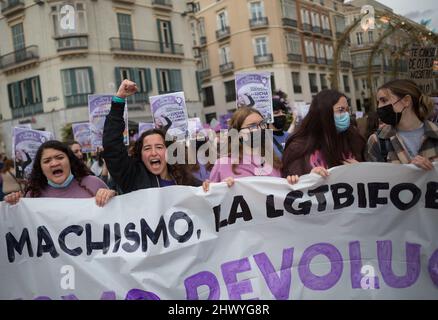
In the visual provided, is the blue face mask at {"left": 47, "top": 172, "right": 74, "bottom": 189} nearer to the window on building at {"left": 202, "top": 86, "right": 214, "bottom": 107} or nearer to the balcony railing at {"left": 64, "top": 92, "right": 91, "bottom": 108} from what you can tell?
the balcony railing at {"left": 64, "top": 92, "right": 91, "bottom": 108}

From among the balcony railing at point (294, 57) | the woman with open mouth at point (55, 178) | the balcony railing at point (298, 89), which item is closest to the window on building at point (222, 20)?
the balcony railing at point (294, 57)

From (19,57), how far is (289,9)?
23.1 m

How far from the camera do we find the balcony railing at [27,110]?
87.9ft

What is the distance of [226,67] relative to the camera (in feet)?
128

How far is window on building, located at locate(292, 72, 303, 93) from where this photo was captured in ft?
129

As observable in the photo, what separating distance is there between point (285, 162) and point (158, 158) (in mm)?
986

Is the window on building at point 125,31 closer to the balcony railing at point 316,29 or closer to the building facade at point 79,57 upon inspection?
the building facade at point 79,57

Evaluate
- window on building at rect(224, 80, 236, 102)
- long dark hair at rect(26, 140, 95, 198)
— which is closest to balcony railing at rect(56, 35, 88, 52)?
window on building at rect(224, 80, 236, 102)

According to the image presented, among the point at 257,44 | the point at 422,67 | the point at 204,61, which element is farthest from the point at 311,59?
the point at 422,67

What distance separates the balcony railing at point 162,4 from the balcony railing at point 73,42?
5.60 meters

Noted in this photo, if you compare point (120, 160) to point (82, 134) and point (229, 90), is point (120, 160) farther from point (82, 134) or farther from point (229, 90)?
point (229, 90)

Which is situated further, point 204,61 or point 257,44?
point 204,61
